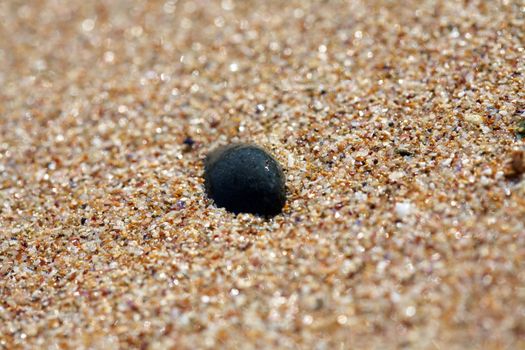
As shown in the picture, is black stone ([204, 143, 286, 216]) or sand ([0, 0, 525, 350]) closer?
sand ([0, 0, 525, 350])

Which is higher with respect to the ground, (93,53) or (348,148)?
(348,148)

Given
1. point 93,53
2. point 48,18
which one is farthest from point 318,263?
point 48,18

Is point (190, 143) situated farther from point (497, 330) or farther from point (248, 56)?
point (497, 330)

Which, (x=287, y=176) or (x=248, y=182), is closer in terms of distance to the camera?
(x=248, y=182)

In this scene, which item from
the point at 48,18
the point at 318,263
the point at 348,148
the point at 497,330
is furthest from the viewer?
the point at 48,18
